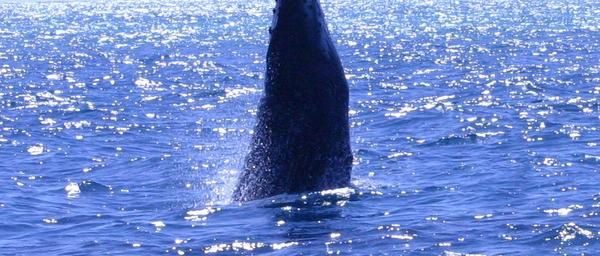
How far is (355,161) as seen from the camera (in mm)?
19766

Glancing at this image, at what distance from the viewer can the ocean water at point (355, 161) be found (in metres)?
12.9

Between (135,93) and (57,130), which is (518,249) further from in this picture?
(135,93)

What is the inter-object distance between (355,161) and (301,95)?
7.86 m

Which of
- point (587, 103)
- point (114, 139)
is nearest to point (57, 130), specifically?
point (114, 139)

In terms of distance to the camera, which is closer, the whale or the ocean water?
the whale

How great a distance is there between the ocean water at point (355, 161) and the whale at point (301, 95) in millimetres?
889

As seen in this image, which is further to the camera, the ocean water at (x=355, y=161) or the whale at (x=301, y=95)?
the ocean water at (x=355, y=161)

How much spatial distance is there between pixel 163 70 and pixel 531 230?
3618cm

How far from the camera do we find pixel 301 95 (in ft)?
39.4

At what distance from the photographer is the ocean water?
12.9m

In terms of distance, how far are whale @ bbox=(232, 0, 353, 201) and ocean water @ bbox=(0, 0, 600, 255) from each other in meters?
0.89

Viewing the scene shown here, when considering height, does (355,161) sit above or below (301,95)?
below

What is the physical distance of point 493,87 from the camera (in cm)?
3488

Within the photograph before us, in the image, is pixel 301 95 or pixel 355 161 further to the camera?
pixel 355 161
